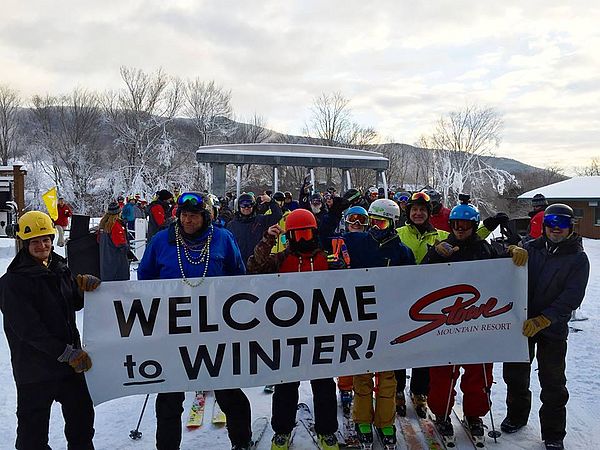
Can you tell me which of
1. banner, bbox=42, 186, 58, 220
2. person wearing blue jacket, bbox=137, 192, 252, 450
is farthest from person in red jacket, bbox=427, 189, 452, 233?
banner, bbox=42, 186, 58, 220

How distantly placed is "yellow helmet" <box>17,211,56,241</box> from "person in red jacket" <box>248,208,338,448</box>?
4.85 feet

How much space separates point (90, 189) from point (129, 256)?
40.8 m

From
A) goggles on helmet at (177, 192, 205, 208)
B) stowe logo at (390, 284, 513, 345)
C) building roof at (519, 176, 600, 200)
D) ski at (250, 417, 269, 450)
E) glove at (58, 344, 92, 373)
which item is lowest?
ski at (250, 417, 269, 450)

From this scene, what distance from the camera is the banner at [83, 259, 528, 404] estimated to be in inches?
135

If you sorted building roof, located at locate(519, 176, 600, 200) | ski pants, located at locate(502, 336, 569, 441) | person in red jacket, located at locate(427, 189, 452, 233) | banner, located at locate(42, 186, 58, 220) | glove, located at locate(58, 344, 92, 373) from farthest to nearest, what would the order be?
building roof, located at locate(519, 176, 600, 200) → banner, located at locate(42, 186, 58, 220) → person in red jacket, located at locate(427, 189, 452, 233) → ski pants, located at locate(502, 336, 569, 441) → glove, located at locate(58, 344, 92, 373)

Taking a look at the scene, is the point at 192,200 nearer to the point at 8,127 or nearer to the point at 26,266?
the point at 26,266

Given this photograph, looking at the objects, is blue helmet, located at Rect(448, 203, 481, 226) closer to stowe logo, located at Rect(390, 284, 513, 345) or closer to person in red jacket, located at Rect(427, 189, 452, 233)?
stowe logo, located at Rect(390, 284, 513, 345)

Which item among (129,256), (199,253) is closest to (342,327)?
(199,253)

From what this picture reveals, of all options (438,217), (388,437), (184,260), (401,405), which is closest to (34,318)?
(184,260)

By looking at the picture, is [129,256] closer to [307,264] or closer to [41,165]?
[307,264]

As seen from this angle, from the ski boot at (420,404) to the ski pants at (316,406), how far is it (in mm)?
1094

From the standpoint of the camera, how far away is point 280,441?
12.3ft

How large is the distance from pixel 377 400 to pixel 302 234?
61.0 inches

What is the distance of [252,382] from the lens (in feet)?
11.7
